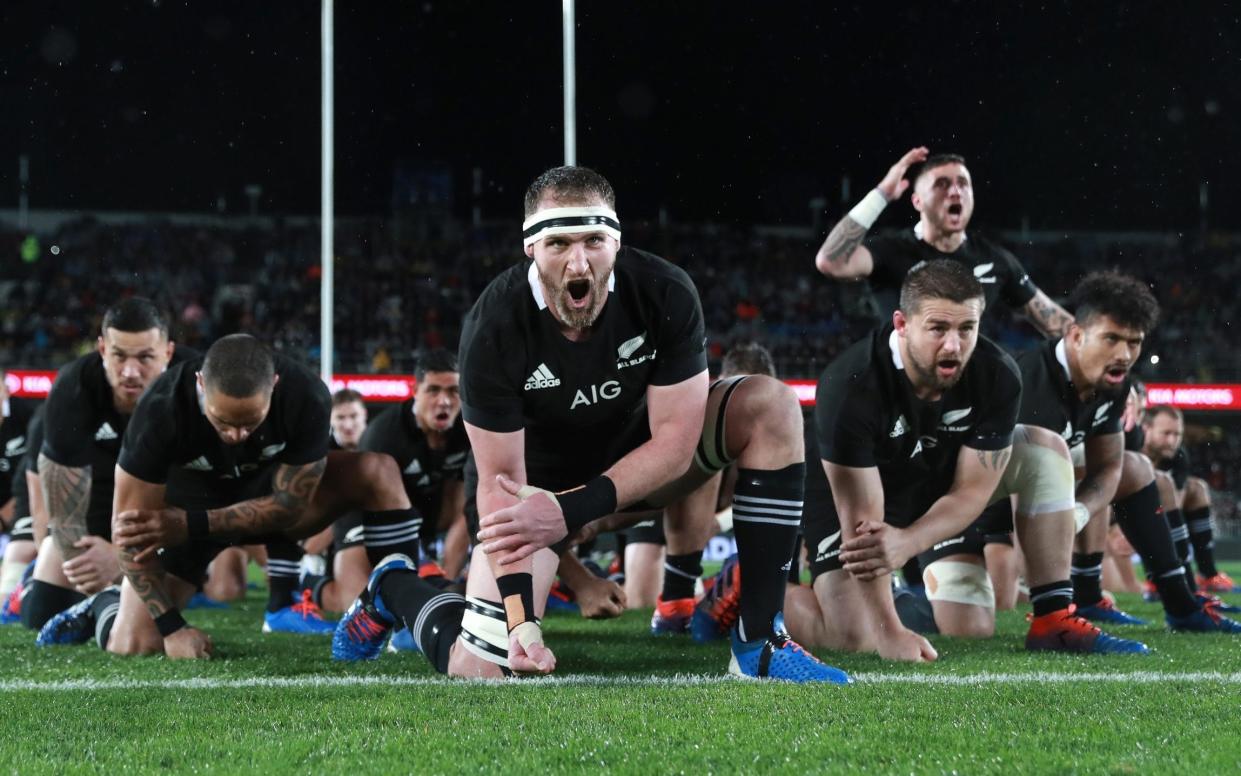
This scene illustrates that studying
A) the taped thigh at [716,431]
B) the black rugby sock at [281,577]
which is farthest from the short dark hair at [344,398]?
the taped thigh at [716,431]

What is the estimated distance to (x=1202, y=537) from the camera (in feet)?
32.3

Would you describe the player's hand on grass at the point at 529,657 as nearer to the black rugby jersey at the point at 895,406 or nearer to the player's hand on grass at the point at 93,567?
the black rugby jersey at the point at 895,406

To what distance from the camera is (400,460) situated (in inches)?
272

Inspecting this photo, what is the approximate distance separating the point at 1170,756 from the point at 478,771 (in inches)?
50.0

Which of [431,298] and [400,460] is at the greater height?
[431,298]

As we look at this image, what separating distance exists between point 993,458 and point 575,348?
161 centimetres

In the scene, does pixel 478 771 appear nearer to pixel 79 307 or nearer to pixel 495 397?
pixel 495 397

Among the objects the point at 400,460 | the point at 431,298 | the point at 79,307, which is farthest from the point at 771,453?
the point at 79,307

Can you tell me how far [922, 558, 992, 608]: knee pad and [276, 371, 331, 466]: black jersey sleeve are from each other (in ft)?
8.78

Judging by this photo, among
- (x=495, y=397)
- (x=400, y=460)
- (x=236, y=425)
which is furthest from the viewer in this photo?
(x=400, y=460)

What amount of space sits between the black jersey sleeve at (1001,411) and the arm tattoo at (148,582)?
2.79 meters

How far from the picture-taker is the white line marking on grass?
11.6 ft

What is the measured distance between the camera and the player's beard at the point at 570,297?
11.6 feet

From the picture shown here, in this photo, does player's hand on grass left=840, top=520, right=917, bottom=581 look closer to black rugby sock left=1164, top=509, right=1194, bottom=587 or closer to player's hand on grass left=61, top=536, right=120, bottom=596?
player's hand on grass left=61, top=536, right=120, bottom=596
